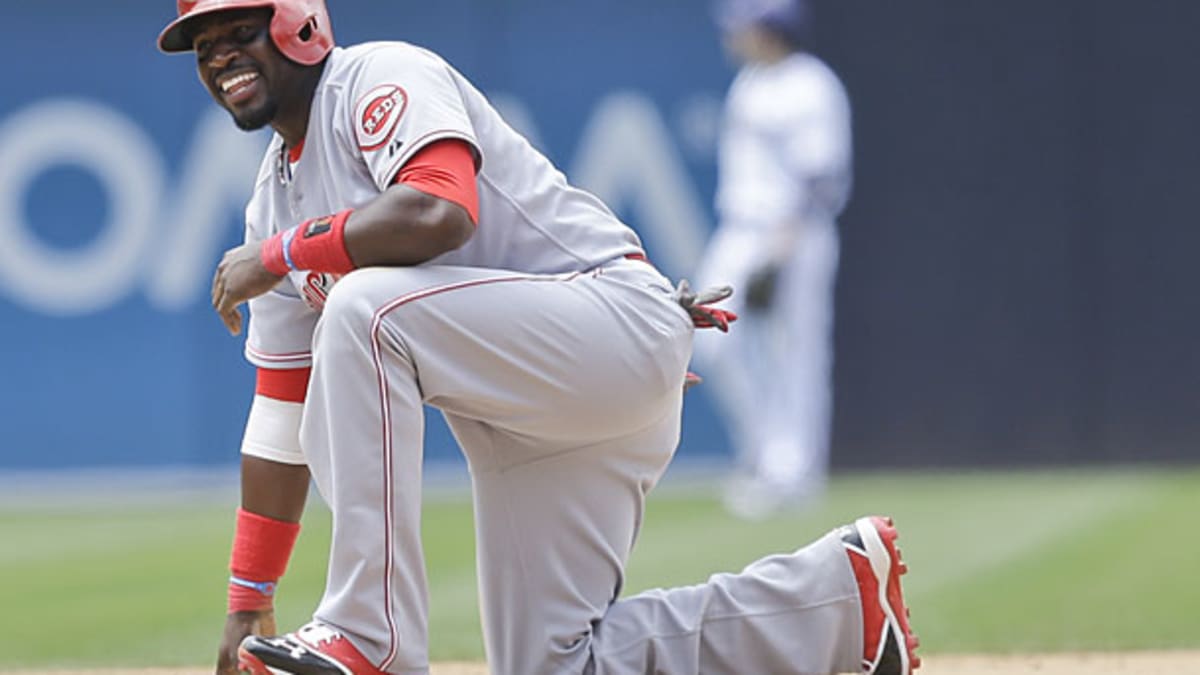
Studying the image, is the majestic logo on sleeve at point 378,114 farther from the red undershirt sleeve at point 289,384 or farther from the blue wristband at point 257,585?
the blue wristband at point 257,585

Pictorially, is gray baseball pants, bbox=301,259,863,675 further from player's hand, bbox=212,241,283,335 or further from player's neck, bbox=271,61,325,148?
player's neck, bbox=271,61,325,148

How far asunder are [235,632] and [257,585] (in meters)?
0.09

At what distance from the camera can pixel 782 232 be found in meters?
8.45

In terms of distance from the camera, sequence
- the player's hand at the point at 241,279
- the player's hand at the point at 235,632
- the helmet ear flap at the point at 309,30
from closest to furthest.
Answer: the player's hand at the point at 241,279, the helmet ear flap at the point at 309,30, the player's hand at the point at 235,632

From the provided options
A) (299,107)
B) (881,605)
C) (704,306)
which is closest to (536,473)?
(704,306)

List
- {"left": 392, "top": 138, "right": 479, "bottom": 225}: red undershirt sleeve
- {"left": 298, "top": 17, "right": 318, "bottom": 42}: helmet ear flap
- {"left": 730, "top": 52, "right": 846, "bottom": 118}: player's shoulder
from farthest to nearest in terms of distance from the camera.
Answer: {"left": 730, "top": 52, "right": 846, "bottom": 118}: player's shoulder < {"left": 298, "top": 17, "right": 318, "bottom": 42}: helmet ear flap < {"left": 392, "top": 138, "right": 479, "bottom": 225}: red undershirt sleeve

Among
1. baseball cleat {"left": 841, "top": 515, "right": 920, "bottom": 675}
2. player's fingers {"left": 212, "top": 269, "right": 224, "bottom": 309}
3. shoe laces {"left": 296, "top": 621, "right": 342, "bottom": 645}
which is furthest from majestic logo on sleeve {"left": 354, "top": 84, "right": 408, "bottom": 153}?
baseball cleat {"left": 841, "top": 515, "right": 920, "bottom": 675}

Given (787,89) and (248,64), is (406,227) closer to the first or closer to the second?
(248,64)

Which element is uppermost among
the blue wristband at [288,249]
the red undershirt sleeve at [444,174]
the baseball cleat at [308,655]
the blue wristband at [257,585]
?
the red undershirt sleeve at [444,174]

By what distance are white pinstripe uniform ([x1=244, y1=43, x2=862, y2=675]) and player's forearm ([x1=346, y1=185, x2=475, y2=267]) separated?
0.04 meters

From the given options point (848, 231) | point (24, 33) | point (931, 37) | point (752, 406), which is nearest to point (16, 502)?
point (24, 33)

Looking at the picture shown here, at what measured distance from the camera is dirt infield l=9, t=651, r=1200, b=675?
159 inches

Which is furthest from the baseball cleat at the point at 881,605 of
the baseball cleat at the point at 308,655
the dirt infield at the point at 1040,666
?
the baseball cleat at the point at 308,655

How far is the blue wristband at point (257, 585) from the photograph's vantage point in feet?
11.9
